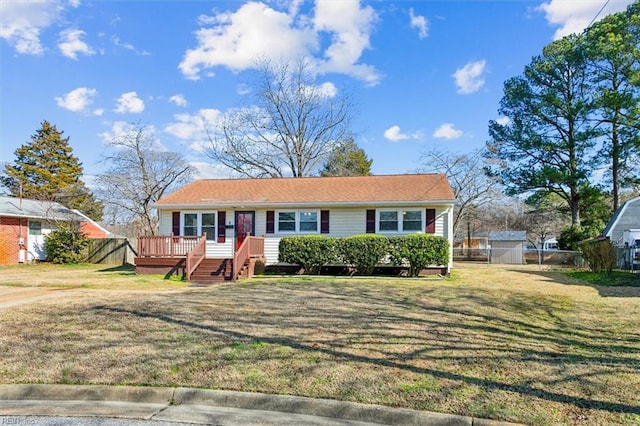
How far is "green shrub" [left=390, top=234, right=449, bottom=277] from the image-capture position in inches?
589

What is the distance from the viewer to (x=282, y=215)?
684 inches

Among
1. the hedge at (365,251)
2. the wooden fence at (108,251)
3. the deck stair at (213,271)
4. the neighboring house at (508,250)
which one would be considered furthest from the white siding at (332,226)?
the neighboring house at (508,250)

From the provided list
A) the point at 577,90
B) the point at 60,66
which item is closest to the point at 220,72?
the point at 60,66

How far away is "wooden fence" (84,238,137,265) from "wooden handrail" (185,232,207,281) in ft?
32.1

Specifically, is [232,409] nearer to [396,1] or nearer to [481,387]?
[481,387]

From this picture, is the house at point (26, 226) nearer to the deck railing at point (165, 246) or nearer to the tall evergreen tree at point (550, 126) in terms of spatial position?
the deck railing at point (165, 246)

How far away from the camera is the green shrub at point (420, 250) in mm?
14961

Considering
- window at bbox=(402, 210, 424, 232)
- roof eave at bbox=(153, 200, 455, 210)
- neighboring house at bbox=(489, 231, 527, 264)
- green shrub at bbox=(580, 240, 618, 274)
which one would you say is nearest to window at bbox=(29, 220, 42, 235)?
roof eave at bbox=(153, 200, 455, 210)

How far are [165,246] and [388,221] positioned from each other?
8.78 metres

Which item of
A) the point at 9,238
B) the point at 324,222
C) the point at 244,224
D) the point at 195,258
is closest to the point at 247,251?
the point at 195,258

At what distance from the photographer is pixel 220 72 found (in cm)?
2119

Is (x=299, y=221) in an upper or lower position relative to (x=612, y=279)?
upper

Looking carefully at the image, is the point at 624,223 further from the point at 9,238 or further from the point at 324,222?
the point at 9,238

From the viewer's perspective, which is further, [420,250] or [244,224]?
[244,224]
